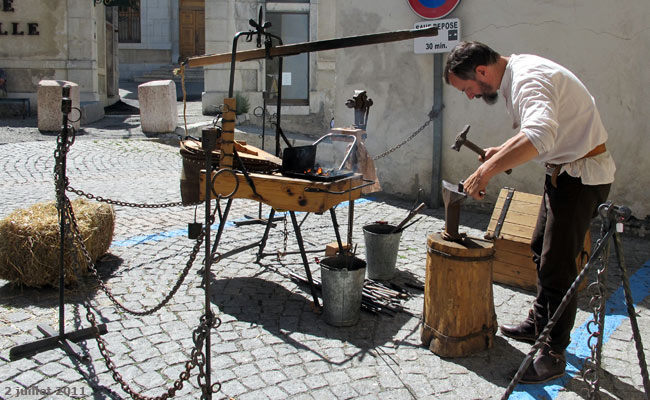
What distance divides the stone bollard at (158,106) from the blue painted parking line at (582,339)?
9803 millimetres

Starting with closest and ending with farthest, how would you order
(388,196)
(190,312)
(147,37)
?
(190,312), (388,196), (147,37)

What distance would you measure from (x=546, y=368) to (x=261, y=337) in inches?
68.7

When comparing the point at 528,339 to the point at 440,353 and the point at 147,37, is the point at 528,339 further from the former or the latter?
the point at 147,37

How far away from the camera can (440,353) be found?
356 centimetres

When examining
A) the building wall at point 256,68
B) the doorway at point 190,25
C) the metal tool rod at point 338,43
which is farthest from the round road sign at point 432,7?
the doorway at point 190,25

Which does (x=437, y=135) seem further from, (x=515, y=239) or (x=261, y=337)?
(x=261, y=337)

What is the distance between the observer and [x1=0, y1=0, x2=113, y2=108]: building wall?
50.4 ft

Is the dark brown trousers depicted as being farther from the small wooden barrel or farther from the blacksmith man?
the small wooden barrel

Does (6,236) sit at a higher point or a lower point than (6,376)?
higher

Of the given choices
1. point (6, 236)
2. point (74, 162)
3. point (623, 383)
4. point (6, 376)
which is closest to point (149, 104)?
point (74, 162)

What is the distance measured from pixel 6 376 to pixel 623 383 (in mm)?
3481

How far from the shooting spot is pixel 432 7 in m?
7.09

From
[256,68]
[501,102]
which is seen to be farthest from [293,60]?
[501,102]

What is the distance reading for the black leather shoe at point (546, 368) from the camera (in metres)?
3.28
